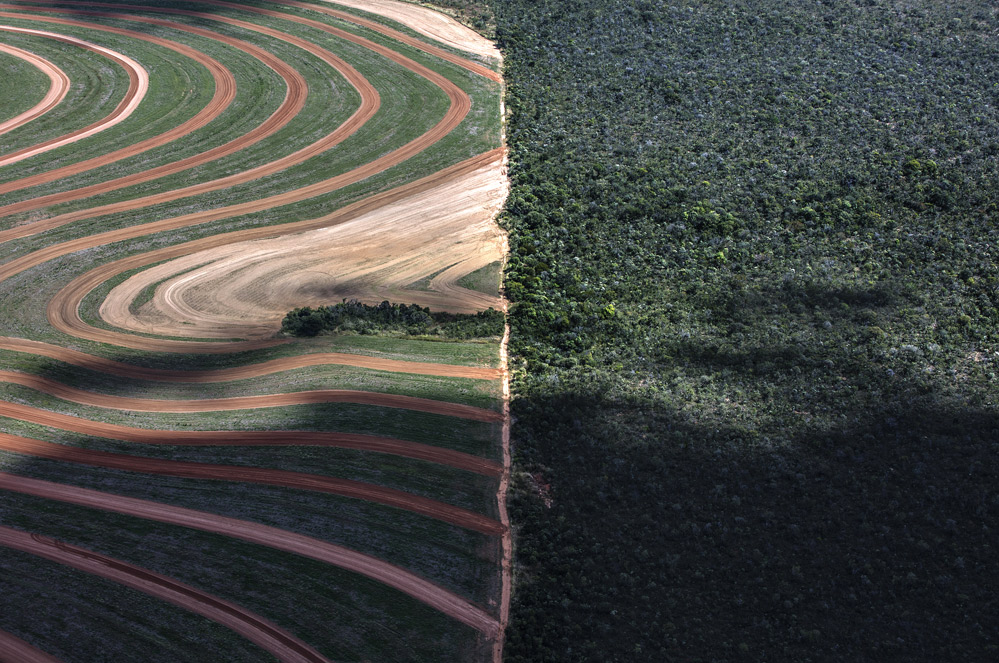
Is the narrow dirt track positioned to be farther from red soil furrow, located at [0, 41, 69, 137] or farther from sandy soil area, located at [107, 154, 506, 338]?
sandy soil area, located at [107, 154, 506, 338]

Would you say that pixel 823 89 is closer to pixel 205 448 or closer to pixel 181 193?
pixel 181 193

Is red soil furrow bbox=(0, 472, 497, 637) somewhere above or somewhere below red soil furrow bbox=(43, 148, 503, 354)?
below

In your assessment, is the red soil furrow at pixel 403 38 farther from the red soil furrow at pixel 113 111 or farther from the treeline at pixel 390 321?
the treeline at pixel 390 321

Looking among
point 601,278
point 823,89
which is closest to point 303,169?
point 601,278

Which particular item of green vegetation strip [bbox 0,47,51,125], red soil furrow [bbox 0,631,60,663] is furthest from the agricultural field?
green vegetation strip [bbox 0,47,51,125]

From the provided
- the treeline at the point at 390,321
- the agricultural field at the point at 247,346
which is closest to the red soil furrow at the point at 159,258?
the agricultural field at the point at 247,346
